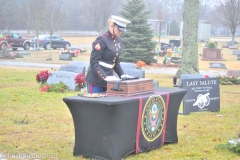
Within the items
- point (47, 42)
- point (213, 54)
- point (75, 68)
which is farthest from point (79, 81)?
point (47, 42)

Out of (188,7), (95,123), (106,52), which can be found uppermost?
(188,7)

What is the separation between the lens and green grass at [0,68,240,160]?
7246mm

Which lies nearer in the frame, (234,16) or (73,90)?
(73,90)

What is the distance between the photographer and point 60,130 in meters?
8.77

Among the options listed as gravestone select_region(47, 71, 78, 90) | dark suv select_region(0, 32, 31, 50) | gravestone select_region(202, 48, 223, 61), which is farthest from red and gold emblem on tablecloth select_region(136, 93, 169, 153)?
dark suv select_region(0, 32, 31, 50)

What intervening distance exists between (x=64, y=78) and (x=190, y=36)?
6.77 metres

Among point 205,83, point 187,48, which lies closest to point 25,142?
point 205,83

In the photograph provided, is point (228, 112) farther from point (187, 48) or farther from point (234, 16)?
point (234, 16)

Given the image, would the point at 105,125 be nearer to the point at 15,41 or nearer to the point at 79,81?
the point at 79,81

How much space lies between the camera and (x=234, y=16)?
54.7m

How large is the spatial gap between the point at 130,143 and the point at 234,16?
5020 cm

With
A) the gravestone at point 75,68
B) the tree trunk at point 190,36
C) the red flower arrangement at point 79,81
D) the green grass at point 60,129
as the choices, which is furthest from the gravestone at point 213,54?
the red flower arrangement at point 79,81

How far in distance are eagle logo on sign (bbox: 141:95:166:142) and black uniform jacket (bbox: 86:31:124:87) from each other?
2.52 ft

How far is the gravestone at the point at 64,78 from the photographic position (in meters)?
14.6
